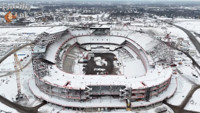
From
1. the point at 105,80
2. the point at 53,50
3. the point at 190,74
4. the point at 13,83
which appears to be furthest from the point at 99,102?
the point at 190,74

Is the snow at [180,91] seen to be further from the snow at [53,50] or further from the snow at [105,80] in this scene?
the snow at [53,50]

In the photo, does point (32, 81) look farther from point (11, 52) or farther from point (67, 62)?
point (11, 52)

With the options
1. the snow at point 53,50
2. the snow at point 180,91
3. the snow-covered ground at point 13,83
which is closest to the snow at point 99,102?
the snow at point 180,91

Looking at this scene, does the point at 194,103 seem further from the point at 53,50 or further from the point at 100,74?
the point at 53,50

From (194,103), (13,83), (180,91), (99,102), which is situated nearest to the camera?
(99,102)

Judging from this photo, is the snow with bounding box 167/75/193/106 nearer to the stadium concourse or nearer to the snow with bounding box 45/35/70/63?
the stadium concourse

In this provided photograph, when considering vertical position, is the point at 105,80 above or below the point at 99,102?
above
